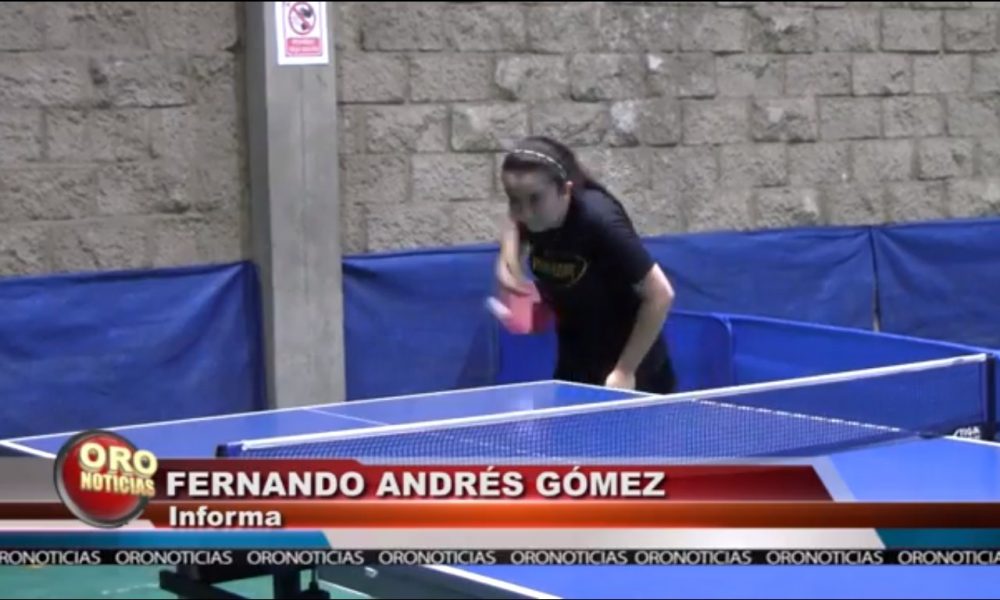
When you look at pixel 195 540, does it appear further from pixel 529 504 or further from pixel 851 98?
pixel 851 98

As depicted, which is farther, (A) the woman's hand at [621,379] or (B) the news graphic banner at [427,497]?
(A) the woman's hand at [621,379]

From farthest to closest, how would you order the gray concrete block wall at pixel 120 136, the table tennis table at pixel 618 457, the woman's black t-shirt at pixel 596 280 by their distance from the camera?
the gray concrete block wall at pixel 120 136
the woman's black t-shirt at pixel 596 280
the table tennis table at pixel 618 457

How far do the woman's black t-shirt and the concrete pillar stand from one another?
2.00 meters

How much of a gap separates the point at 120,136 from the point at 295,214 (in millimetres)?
800

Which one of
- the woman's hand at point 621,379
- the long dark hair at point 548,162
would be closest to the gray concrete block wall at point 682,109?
the long dark hair at point 548,162

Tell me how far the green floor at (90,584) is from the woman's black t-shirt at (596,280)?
4.64ft

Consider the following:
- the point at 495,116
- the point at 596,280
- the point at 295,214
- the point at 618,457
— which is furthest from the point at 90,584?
the point at 495,116

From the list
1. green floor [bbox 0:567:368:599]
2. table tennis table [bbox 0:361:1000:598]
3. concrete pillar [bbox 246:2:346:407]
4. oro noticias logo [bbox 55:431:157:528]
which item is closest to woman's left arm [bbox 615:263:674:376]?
table tennis table [bbox 0:361:1000:598]

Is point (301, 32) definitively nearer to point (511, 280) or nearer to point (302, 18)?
A: point (302, 18)

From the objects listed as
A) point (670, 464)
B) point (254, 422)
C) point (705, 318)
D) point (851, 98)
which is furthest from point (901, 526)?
point (851, 98)

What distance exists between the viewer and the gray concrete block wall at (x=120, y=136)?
25.7 feet

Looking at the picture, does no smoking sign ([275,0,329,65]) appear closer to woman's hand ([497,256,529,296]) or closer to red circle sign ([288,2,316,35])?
red circle sign ([288,2,316,35])

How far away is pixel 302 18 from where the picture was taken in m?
8.27

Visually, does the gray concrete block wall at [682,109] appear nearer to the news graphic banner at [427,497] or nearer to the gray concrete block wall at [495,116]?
the gray concrete block wall at [495,116]
